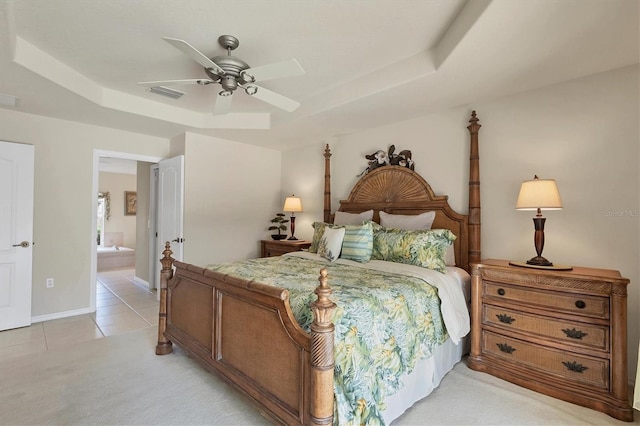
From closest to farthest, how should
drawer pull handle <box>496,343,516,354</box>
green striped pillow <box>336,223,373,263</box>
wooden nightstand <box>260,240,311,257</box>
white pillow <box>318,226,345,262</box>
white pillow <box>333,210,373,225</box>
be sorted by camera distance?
1. drawer pull handle <box>496,343,516,354</box>
2. green striped pillow <box>336,223,373,263</box>
3. white pillow <box>318,226,345,262</box>
4. white pillow <box>333,210,373,225</box>
5. wooden nightstand <box>260,240,311,257</box>

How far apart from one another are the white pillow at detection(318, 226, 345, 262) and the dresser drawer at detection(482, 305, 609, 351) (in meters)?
1.36

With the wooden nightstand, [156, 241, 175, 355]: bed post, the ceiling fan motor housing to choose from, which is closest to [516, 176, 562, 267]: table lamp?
the ceiling fan motor housing

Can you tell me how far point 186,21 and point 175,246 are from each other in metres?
2.93

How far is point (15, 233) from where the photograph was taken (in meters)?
3.45

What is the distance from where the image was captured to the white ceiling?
196 centimetres

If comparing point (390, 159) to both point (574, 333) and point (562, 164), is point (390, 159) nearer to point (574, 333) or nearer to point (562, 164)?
point (562, 164)

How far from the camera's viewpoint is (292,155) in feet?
17.3

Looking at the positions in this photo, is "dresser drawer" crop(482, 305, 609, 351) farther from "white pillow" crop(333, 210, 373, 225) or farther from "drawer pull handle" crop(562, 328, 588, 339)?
"white pillow" crop(333, 210, 373, 225)

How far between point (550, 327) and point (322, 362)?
182 centimetres

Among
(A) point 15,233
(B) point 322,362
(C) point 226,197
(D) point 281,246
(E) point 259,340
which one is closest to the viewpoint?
(B) point 322,362

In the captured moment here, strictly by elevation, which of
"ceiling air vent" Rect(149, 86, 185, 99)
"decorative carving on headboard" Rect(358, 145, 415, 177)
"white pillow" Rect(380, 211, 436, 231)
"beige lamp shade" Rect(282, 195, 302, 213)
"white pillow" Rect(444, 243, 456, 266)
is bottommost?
"white pillow" Rect(444, 243, 456, 266)

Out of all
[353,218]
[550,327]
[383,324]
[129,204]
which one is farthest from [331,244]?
[129,204]

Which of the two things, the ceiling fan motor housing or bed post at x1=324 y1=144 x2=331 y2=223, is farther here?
bed post at x1=324 y1=144 x2=331 y2=223

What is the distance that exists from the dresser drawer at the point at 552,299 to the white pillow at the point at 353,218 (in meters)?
1.56
